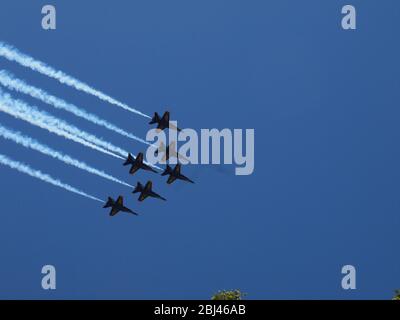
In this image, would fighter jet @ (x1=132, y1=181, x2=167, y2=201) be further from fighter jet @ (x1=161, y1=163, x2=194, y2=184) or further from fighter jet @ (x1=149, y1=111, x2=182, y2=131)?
fighter jet @ (x1=149, y1=111, x2=182, y2=131)

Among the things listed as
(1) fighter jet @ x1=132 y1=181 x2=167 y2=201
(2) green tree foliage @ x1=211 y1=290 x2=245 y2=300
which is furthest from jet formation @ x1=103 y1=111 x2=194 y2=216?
(2) green tree foliage @ x1=211 y1=290 x2=245 y2=300

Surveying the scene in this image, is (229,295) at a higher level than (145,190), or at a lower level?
lower

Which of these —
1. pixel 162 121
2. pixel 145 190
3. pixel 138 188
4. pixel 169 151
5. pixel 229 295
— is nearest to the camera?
pixel 229 295

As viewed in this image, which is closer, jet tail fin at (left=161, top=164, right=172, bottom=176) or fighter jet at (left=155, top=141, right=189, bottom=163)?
fighter jet at (left=155, top=141, right=189, bottom=163)

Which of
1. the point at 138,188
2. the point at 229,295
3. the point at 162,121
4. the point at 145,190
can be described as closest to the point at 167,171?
the point at 145,190

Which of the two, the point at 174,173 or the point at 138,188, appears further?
the point at 174,173

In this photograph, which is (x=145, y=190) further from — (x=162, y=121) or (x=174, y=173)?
(x=162, y=121)

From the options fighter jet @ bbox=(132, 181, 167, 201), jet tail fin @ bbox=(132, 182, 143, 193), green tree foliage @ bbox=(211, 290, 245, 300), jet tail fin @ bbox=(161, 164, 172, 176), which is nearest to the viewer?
green tree foliage @ bbox=(211, 290, 245, 300)

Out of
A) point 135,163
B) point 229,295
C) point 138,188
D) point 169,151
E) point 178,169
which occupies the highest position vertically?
point 169,151

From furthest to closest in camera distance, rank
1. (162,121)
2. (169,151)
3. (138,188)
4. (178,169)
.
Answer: (178,169), (138,188), (169,151), (162,121)
